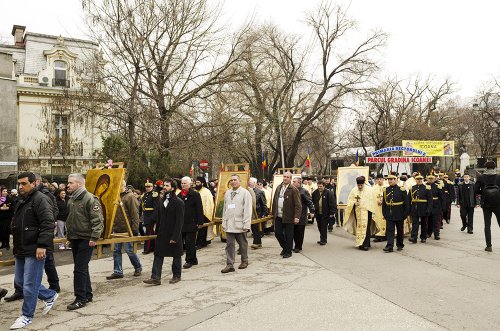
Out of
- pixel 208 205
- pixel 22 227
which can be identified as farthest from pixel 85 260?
pixel 208 205

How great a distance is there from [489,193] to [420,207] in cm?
224

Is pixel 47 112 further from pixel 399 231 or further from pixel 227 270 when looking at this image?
pixel 399 231

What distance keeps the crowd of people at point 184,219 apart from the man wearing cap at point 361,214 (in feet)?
0.08

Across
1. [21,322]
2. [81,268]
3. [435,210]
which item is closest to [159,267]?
[81,268]

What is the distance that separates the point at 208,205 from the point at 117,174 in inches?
210

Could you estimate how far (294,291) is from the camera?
24.9 feet

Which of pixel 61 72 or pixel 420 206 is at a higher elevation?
pixel 61 72

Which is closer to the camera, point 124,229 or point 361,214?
point 124,229

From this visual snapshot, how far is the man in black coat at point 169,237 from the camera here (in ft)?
27.8

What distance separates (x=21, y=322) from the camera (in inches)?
243

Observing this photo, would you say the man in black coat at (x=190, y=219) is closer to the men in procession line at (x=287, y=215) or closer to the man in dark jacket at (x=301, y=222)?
the men in procession line at (x=287, y=215)

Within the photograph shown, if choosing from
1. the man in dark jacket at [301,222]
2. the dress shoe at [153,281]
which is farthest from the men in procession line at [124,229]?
the man in dark jacket at [301,222]

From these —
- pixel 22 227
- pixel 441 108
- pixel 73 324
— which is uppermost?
pixel 441 108

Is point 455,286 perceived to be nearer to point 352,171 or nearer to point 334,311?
point 334,311
